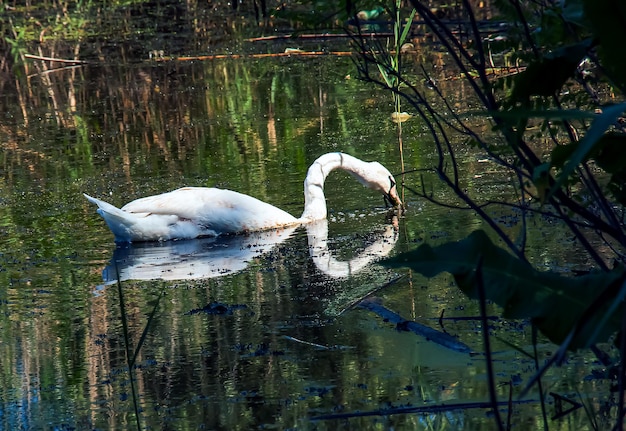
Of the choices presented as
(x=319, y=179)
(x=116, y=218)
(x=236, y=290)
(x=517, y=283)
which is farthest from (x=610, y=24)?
(x=319, y=179)

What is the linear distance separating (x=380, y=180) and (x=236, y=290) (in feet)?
7.42

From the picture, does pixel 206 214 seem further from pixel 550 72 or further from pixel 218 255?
pixel 550 72

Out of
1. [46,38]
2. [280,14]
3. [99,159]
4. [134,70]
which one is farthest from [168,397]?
[46,38]

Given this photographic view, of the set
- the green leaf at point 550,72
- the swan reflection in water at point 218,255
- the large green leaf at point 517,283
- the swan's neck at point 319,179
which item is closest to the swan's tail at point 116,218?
the swan reflection in water at point 218,255

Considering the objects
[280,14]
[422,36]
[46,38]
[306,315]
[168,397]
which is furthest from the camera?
[46,38]

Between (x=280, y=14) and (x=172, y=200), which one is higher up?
(x=280, y=14)

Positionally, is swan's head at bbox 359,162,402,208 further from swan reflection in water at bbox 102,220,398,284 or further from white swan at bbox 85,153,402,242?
swan reflection in water at bbox 102,220,398,284

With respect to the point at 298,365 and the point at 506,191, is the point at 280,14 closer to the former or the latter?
the point at 298,365

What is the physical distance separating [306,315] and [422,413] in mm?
1777

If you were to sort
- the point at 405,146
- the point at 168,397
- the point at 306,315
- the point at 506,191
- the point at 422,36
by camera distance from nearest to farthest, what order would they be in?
1. the point at 168,397
2. the point at 306,315
3. the point at 506,191
4. the point at 405,146
5. the point at 422,36

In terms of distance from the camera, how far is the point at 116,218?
25.7 feet

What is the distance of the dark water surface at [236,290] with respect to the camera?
4.25 metres

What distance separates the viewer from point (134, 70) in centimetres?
1620

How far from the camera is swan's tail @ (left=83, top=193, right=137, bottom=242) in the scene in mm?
7801
